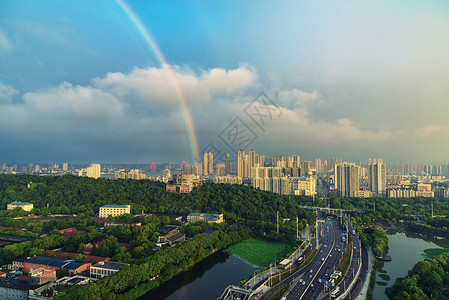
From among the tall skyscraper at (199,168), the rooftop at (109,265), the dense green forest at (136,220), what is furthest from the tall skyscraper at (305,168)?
the rooftop at (109,265)

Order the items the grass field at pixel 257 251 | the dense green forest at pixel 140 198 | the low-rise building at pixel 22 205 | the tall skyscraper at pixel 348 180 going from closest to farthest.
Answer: the grass field at pixel 257 251
the low-rise building at pixel 22 205
the dense green forest at pixel 140 198
the tall skyscraper at pixel 348 180

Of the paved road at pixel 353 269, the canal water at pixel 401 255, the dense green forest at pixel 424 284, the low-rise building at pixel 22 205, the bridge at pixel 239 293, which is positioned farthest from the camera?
the low-rise building at pixel 22 205

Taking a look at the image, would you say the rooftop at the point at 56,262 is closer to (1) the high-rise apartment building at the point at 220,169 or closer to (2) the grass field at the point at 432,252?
(2) the grass field at the point at 432,252

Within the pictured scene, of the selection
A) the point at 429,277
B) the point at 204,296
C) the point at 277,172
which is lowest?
the point at 204,296

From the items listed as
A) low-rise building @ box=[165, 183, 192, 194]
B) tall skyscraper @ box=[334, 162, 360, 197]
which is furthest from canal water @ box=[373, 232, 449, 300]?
low-rise building @ box=[165, 183, 192, 194]

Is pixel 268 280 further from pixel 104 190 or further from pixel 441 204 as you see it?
pixel 441 204

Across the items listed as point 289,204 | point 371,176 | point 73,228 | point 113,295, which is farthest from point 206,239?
point 371,176

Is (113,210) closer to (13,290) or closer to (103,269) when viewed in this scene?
(103,269)
